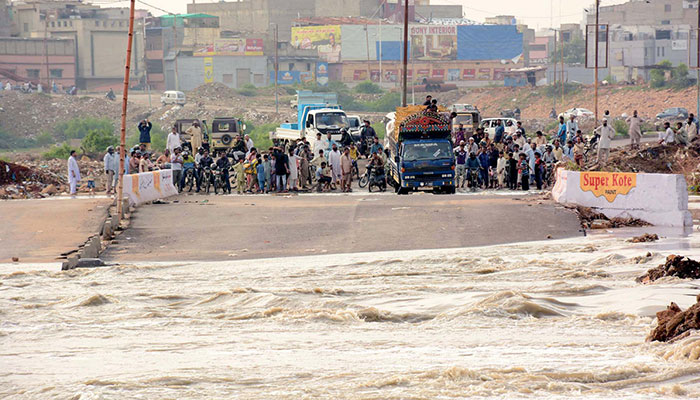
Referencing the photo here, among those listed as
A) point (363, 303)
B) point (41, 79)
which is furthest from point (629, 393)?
point (41, 79)

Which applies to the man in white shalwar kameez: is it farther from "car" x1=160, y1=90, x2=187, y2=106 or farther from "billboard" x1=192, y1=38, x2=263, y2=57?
"billboard" x1=192, y1=38, x2=263, y2=57

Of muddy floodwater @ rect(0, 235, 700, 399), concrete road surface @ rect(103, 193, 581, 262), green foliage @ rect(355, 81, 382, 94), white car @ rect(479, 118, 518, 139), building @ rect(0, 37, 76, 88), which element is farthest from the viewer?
green foliage @ rect(355, 81, 382, 94)

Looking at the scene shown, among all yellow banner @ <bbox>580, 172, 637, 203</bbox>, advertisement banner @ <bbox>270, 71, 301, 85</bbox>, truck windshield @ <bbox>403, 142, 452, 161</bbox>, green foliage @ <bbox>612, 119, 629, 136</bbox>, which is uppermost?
advertisement banner @ <bbox>270, 71, 301, 85</bbox>

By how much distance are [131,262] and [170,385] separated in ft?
30.6

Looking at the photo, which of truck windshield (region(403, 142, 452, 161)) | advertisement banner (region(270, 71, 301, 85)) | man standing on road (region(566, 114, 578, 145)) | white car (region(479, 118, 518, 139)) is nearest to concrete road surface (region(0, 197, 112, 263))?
truck windshield (region(403, 142, 452, 161))

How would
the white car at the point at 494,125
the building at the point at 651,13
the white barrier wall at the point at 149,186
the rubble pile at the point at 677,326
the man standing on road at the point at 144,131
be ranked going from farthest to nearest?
the building at the point at 651,13 → the white car at the point at 494,125 → the man standing on road at the point at 144,131 → the white barrier wall at the point at 149,186 → the rubble pile at the point at 677,326

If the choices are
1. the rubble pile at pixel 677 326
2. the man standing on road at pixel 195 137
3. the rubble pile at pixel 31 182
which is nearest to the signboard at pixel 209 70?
the rubble pile at pixel 31 182

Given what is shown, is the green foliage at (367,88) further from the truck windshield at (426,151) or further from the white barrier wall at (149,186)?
the truck windshield at (426,151)

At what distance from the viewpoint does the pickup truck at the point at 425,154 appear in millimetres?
31031

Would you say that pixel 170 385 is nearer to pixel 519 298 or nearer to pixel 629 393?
pixel 629 393

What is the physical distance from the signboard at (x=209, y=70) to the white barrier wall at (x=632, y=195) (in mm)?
87310

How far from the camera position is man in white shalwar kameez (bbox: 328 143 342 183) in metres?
32.9

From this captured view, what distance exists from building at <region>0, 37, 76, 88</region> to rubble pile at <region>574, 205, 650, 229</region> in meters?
82.8

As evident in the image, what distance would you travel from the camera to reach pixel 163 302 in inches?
598
